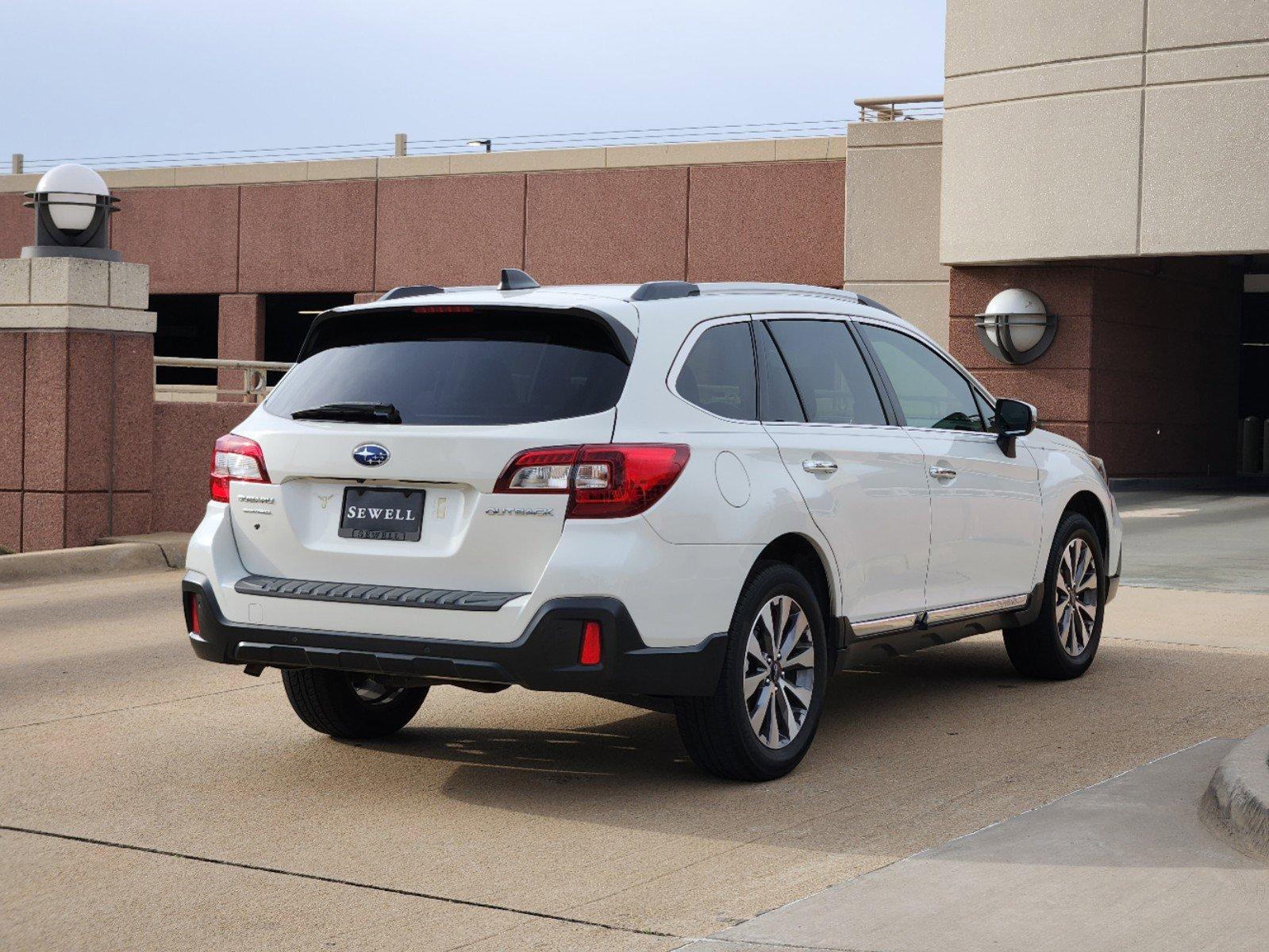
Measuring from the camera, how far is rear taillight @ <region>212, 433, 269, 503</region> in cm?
619

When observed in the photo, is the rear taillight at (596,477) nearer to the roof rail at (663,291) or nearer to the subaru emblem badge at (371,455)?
the subaru emblem badge at (371,455)

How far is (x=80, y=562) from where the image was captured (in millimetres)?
13094

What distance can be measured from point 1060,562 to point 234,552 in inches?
166

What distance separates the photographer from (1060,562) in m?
8.46

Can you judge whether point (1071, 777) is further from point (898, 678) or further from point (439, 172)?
point (439, 172)

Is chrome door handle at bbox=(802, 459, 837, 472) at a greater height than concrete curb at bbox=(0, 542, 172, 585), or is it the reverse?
chrome door handle at bbox=(802, 459, 837, 472)

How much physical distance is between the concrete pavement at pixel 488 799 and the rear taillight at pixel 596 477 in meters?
1.06

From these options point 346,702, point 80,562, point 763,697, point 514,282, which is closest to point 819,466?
point 763,697

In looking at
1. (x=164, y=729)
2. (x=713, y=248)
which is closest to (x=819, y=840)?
(x=164, y=729)

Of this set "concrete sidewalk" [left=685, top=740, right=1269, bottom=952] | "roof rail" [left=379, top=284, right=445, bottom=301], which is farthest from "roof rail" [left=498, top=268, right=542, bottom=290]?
"concrete sidewalk" [left=685, top=740, right=1269, bottom=952]

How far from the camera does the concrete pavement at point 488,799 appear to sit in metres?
4.67

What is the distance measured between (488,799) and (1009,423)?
3277mm

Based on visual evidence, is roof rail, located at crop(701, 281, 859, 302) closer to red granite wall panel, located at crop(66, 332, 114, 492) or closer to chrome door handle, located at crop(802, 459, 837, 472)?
chrome door handle, located at crop(802, 459, 837, 472)

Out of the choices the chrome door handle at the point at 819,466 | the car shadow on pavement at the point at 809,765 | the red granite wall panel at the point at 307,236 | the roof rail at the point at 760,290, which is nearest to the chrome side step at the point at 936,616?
the car shadow on pavement at the point at 809,765
